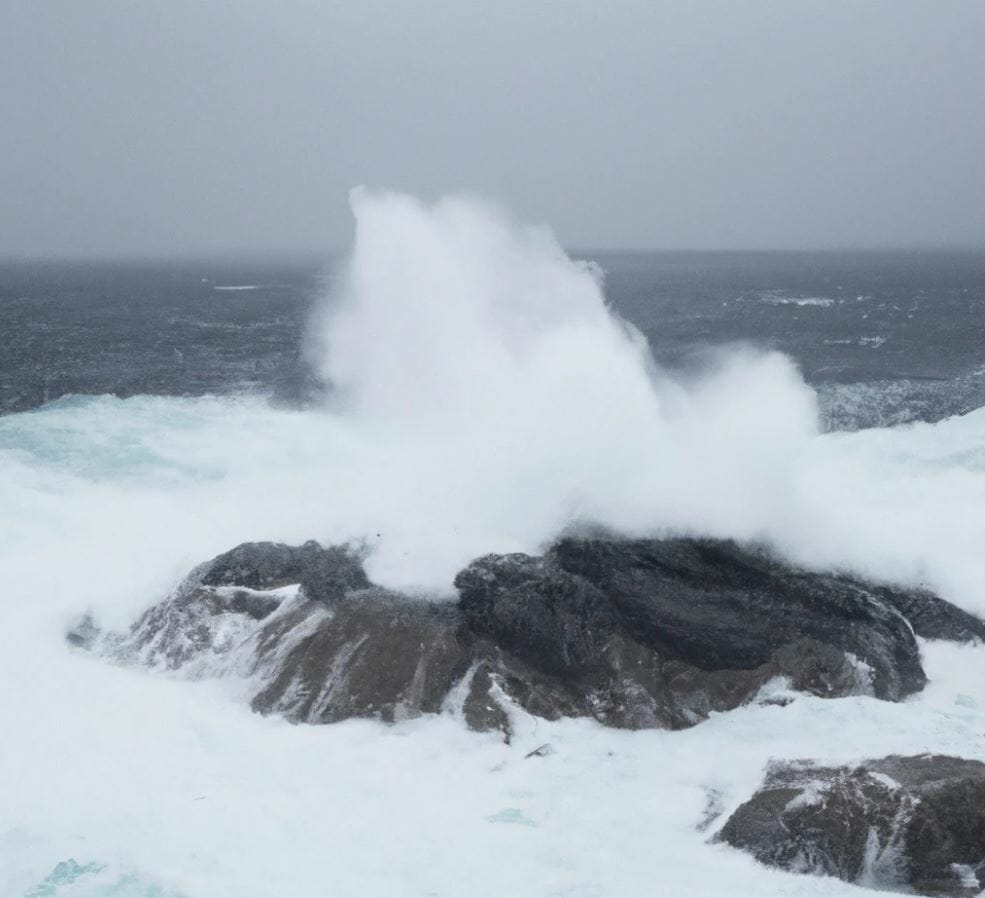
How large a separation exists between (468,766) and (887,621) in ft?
26.7

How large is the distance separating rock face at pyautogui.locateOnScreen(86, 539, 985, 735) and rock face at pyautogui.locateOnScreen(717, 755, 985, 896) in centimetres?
283

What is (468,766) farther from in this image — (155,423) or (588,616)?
(155,423)

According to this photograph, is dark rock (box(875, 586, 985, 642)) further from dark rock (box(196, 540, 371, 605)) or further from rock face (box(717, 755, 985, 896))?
dark rock (box(196, 540, 371, 605))

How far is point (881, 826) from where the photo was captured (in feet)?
34.9

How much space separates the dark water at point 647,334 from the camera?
1309 inches

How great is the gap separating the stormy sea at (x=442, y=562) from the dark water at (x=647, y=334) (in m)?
0.60

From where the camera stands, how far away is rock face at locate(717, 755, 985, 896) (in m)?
10.3

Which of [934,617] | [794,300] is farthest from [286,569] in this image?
[794,300]

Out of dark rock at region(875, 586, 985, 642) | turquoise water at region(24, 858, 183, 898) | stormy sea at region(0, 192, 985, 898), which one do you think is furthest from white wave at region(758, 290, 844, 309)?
turquoise water at region(24, 858, 183, 898)

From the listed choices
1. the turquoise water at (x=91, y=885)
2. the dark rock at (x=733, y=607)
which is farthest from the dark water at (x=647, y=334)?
the turquoise water at (x=91, y=885)

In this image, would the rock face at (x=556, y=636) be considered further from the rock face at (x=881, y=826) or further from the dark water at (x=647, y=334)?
the dark water at (x=647, y=334)

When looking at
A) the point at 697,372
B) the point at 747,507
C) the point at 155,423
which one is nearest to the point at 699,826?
the point at 747,507

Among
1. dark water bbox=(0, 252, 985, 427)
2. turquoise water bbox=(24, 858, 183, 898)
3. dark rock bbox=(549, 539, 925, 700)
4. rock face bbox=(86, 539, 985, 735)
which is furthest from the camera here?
dark water bbox=(0, 252, 985, 427)

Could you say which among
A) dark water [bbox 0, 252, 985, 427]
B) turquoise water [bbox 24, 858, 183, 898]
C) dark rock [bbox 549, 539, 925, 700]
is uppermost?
dark water [bbox 0, 252, 985, 427]
